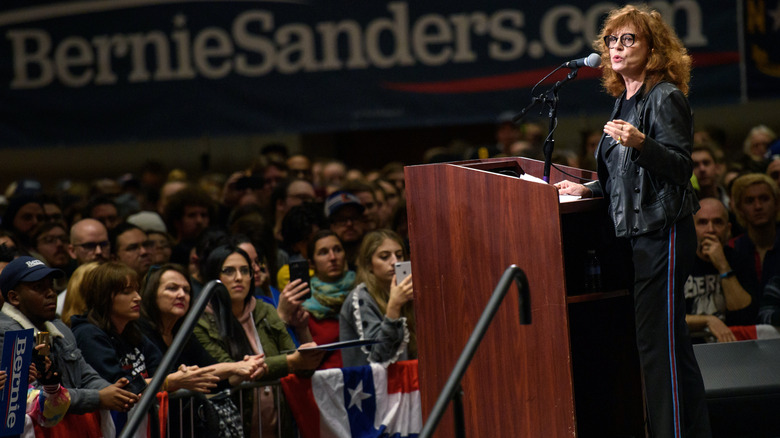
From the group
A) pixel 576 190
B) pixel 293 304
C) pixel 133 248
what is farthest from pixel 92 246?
pixel 576 190

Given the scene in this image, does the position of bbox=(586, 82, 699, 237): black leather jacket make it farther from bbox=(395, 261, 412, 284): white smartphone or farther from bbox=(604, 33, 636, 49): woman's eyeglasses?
bbox=(395, 261, 412, 284): white smartphone

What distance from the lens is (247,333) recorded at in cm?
579

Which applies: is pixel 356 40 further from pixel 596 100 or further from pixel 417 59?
pixel 596 100

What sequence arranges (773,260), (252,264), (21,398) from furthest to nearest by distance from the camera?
(773,260), (252,264), (21,398)

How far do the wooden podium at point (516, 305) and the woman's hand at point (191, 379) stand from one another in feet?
3.67

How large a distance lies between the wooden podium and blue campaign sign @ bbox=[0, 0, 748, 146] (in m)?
5.01

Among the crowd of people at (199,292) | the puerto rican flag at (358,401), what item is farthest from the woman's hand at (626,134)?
the puerto rican flag at (358,401)

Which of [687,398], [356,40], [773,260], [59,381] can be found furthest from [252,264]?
[356,40]

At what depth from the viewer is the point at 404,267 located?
578cm

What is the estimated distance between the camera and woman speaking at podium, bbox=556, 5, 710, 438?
3930mm

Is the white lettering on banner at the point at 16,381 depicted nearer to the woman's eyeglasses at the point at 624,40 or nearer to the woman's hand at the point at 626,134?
the woman's hand at the point at 626,134

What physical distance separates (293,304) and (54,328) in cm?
142

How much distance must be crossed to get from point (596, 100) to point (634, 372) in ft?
17.3

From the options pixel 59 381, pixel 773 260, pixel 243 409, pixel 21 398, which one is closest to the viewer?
pixel 21 398
